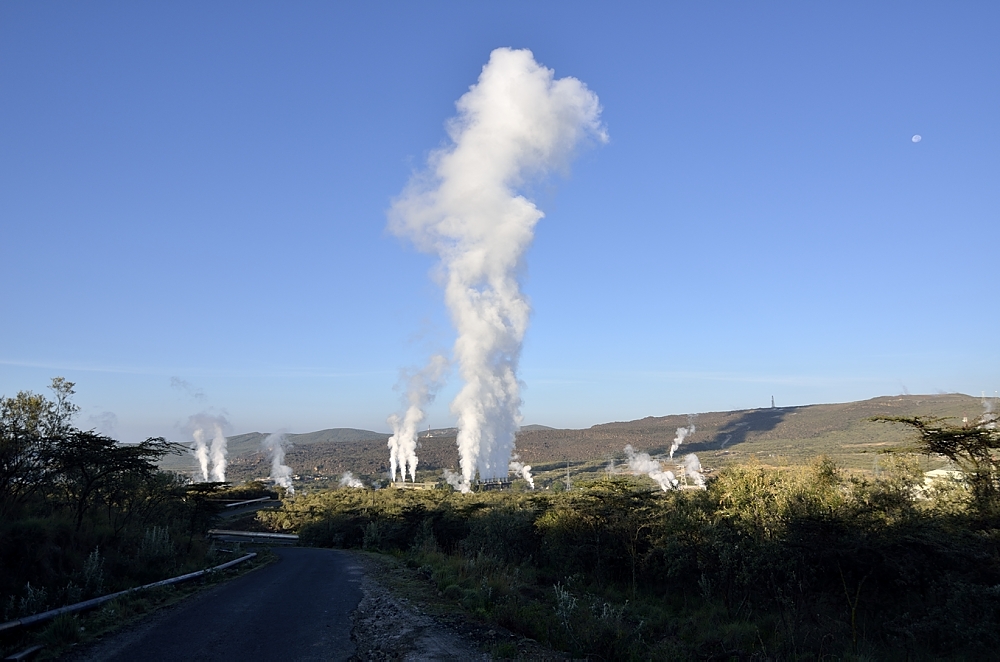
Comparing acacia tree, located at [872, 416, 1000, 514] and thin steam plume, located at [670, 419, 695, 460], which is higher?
acacia tree, located at [872, 416, 1000, 514]

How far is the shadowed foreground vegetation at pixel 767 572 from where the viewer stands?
988 cm

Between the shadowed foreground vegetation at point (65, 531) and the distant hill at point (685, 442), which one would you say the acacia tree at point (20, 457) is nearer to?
the shadowed foreground vegetation at point (65, 531)

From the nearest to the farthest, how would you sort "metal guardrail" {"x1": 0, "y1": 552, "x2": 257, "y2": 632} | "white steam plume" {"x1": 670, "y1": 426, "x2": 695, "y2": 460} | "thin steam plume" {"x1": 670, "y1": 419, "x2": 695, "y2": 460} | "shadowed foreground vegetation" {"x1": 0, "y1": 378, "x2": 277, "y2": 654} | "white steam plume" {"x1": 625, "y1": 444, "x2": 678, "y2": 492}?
1. "metal guardrail" {"x1": 0, "y1": 552, "x2": 257, "y2": 632}
2. "shadowed foreground vegetation" {"x1": 0, "y1": 378, "x2": 277, "y2": 654}
3. "white steam plume" {"x1": 625, "y1": 444, "x2": 678, "y2": 492}
4. "thin steam plume" {"x1": 670, "y1": 419, "x2": 695, "y2": 460}
5. "white steam plume" {"x1": 670, "y1": 426, "x2": 695, "y2": 460}

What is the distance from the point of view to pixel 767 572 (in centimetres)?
1334

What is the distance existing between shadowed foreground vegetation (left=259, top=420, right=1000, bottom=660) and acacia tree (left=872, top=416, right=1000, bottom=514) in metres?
0.08

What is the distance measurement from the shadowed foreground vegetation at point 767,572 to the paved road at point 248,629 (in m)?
2.96

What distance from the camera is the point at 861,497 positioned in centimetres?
1330

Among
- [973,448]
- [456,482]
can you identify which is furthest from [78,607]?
[456,482]

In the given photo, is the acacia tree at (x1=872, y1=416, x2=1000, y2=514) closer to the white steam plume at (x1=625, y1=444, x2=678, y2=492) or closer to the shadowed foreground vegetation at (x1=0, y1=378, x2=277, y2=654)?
the shadowed foreground vegetation at (x1=0, y1=378, x2=277, y2=654)

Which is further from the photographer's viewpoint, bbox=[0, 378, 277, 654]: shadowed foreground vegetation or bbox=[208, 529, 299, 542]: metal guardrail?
bbox=[208, 529, 299, 542]: metal guardrail

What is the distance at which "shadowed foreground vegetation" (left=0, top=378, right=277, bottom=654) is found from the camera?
11727 mm

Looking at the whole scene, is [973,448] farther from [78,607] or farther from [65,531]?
[65,531]

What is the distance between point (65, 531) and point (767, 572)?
1834 cm

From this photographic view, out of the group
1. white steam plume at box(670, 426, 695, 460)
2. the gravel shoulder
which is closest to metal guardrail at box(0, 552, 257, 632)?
the gravel shoulder
